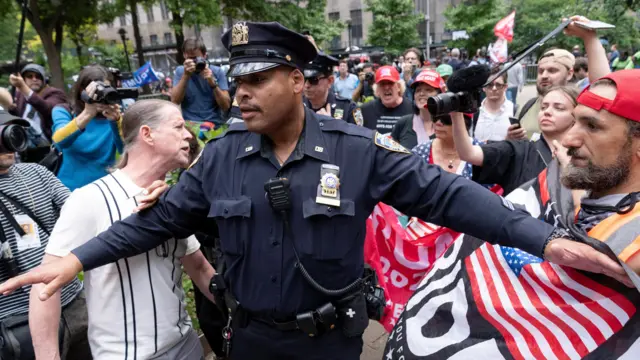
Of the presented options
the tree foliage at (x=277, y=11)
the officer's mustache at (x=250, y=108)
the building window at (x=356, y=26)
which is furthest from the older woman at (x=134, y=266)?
the building window at (x=356, y=26)

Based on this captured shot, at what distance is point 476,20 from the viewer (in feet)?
104

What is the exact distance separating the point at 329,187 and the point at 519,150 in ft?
6.01

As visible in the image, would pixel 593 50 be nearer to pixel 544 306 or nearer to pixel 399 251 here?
pixel 399 251

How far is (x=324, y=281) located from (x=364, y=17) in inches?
2031

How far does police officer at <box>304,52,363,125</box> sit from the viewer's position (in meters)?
4.64

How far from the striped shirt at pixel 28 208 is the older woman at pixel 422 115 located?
3.05 m

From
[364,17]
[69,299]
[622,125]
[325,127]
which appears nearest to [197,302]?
[69,299]

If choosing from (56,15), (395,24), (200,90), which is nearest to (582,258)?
(200,90)

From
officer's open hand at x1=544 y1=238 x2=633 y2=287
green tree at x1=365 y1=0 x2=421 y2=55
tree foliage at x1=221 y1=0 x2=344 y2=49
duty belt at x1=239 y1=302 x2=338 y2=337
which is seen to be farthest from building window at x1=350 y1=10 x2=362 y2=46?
officer's open hand at x1=544 y1=238 x2=633 y2=287

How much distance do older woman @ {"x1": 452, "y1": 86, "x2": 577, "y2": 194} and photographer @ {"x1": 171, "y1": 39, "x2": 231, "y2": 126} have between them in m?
3.21

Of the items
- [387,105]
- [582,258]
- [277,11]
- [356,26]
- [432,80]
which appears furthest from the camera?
[356,26]

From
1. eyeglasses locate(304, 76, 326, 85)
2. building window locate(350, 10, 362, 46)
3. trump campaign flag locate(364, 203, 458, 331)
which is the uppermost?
building window locate(350, 10, 362, 46)

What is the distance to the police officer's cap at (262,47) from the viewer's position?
6.07 ft

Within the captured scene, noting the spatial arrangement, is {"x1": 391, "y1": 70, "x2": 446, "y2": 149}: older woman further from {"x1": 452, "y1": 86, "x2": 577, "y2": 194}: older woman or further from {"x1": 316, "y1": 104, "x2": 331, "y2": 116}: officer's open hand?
{"x1": 452, "y1": 86, "x2": 577, "y2": 194}: older woman
